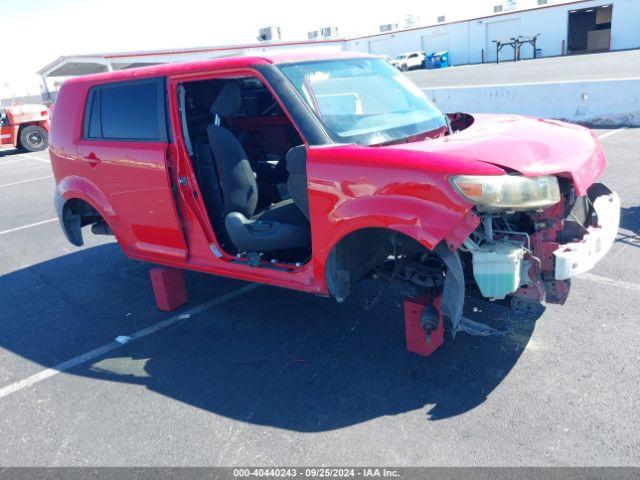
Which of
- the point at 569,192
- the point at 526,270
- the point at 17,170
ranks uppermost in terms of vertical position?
the point at 569,192

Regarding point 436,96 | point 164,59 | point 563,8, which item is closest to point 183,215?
point 436,96

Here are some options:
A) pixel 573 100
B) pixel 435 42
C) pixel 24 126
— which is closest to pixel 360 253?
pixel 573 100

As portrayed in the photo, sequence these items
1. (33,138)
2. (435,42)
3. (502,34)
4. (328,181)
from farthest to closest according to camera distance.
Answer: (435,42) < (502,34) < (33,138) < (328,181)

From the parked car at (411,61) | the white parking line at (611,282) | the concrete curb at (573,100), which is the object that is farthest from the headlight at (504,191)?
the parked car at (411,61)

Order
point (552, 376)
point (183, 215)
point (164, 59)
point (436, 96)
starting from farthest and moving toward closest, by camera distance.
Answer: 1. point (164, 59)
2. point (436, 96)
3. point (183, 215)
4. point (552, 376)

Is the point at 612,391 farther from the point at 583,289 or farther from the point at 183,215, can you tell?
the point at 183,215

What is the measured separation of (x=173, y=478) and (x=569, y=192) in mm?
2852

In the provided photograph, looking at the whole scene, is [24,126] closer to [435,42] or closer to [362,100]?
[362,100]

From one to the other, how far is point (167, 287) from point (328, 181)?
212cm

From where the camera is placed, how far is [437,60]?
4509 cm

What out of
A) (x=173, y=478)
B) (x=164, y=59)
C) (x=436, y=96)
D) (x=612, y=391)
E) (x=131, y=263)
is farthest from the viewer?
(x=164, y=59)

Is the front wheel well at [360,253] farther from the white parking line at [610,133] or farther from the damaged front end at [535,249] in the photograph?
the white parking line at [610,133]

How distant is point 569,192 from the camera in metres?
3.39

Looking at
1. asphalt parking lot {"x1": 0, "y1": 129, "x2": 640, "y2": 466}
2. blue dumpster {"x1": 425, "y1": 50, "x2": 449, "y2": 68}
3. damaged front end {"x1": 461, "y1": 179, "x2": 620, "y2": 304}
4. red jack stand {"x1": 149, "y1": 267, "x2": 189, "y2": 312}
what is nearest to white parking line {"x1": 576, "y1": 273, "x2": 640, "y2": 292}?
asphalt parking lot {"x1": 0, "y1": 129, "x2": 640, "y2": 466}
